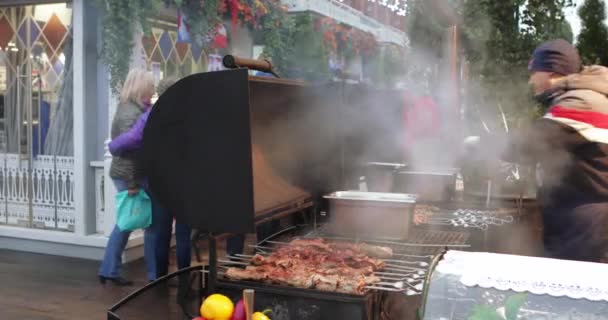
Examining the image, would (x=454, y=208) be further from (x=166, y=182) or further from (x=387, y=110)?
(x=166, y=182)

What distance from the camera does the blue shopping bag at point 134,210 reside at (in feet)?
16.8

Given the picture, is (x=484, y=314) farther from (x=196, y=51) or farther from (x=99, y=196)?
(x=196, y=51)

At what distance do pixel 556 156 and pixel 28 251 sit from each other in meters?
5.71

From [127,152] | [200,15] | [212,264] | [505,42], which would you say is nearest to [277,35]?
[200,15]

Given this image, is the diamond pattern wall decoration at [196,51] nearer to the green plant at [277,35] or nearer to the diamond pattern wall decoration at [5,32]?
the green plant at [277,35]

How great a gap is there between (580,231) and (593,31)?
8.50 m

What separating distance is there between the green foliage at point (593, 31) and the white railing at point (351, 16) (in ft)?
11.2

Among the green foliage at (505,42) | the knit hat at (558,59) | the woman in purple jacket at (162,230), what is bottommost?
the woman in purple jacket at (162,230)

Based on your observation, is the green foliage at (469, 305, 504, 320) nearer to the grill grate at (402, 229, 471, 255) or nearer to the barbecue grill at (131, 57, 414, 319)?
the barbecue grill at (131, 57, 414, 319)

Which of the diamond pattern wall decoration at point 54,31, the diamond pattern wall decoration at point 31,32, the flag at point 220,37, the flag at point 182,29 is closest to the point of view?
the diamond pattern wall decoration at point 54,31

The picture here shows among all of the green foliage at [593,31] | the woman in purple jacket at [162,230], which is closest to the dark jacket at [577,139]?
the woman in purple jacket at [162,230]

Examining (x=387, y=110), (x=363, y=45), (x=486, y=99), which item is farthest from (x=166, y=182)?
(x=363, y=45)

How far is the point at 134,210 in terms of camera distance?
16.9ft

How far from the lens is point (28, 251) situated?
22.5ft
